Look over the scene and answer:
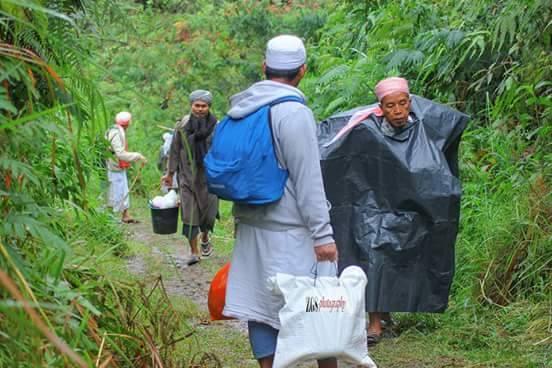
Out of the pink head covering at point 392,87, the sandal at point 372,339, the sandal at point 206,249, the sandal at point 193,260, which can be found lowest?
the sandal at point 206,249

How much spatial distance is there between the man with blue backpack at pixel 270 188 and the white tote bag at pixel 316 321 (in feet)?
0.61

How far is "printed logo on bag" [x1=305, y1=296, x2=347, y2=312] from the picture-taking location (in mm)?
4691

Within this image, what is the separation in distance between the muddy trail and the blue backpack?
0.44 m

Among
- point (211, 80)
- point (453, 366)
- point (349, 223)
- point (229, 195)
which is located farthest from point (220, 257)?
point (211, 80)

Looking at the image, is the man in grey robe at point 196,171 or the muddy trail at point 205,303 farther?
the man in grey robe at point 196,171

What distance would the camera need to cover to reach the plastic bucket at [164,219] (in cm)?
1046

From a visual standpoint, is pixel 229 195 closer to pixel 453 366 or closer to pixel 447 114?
pixel 453 366

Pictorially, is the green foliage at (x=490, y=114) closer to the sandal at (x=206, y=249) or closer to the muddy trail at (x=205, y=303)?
the muddy trail at (x=205, y=303)

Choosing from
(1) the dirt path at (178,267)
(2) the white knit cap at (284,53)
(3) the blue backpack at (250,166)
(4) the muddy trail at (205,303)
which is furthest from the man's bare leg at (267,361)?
(1) the dirt path at (178,267)

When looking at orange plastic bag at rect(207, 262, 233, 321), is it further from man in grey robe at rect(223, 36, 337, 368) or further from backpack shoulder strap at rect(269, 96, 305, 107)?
backpack shoulder strap at rect(269, 96, 305, 107)

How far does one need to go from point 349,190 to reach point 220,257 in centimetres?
477

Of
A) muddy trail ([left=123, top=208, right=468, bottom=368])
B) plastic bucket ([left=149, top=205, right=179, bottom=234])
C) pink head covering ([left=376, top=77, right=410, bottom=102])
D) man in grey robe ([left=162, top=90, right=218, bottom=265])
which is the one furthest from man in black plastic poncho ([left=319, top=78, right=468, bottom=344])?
man in grey robe ([left=162, top=90, right=218, bottom=265])

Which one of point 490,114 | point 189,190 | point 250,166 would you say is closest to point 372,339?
point 250,166

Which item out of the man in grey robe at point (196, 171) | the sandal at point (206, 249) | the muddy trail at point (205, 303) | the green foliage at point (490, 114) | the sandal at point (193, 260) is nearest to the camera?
the muddy trail at point (205, 303)
